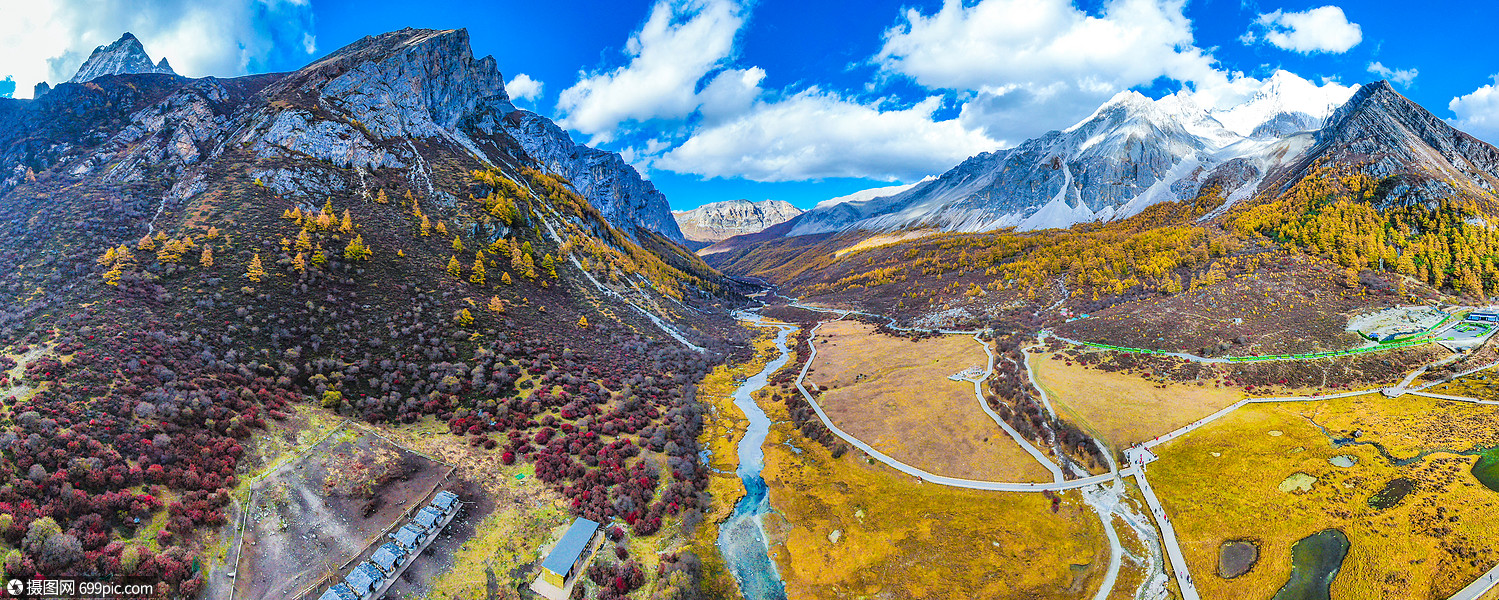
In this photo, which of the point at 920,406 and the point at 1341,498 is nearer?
the point at 1341,498

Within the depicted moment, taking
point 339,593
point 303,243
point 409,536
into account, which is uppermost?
point 303,243

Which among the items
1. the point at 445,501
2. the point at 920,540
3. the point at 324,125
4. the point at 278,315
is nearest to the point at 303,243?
the point at 278,315

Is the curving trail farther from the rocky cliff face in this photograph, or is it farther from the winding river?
the rocky cliff face

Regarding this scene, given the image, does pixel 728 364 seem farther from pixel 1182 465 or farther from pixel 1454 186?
pixel 1454 186

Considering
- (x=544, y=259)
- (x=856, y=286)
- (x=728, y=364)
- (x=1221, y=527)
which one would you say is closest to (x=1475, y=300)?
(x=1221, y=527)

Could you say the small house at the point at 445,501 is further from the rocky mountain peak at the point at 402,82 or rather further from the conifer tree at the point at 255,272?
the rocky mountain peak at the point at 402,82

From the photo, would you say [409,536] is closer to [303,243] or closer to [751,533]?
[751,533]

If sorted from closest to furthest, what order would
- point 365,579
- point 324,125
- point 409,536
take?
1. point 365,579
2. point 409,536
3. point 324,125

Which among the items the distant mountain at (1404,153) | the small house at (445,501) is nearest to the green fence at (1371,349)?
the distant mountain at (1404,153)
